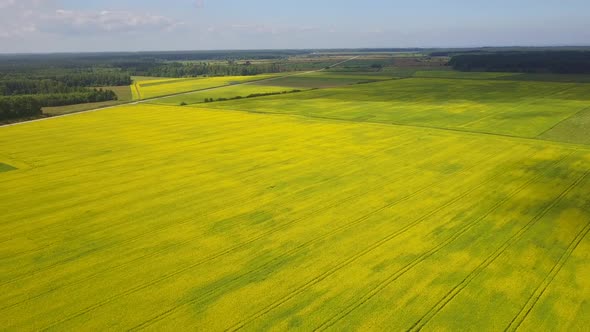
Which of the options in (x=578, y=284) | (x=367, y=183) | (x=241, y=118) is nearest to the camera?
(x=578, y=284)

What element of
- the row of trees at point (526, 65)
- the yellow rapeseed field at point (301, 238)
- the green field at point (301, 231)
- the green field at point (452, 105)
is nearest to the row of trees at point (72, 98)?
the green field at point (452, 105)

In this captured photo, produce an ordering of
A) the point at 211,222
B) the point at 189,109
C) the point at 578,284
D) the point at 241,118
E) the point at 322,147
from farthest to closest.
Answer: the point at 189,109 < the point at 241,118 < the point at 322,147 < the point at 211,222 < the point at 578,284

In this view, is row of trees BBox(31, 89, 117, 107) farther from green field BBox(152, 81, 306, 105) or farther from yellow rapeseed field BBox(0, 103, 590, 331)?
yellow rapeseed field BBox(0, 103, 590, 331)

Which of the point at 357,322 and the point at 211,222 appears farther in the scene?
the point at 211,222

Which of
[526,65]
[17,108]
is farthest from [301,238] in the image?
[526,65]

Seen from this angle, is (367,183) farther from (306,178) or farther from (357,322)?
(357,322)

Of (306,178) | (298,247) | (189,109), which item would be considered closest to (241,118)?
(189,109)

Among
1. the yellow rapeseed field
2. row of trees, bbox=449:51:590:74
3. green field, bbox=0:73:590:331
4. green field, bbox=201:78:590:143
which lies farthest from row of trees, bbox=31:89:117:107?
row of trees, bbox=449:51:590:74
